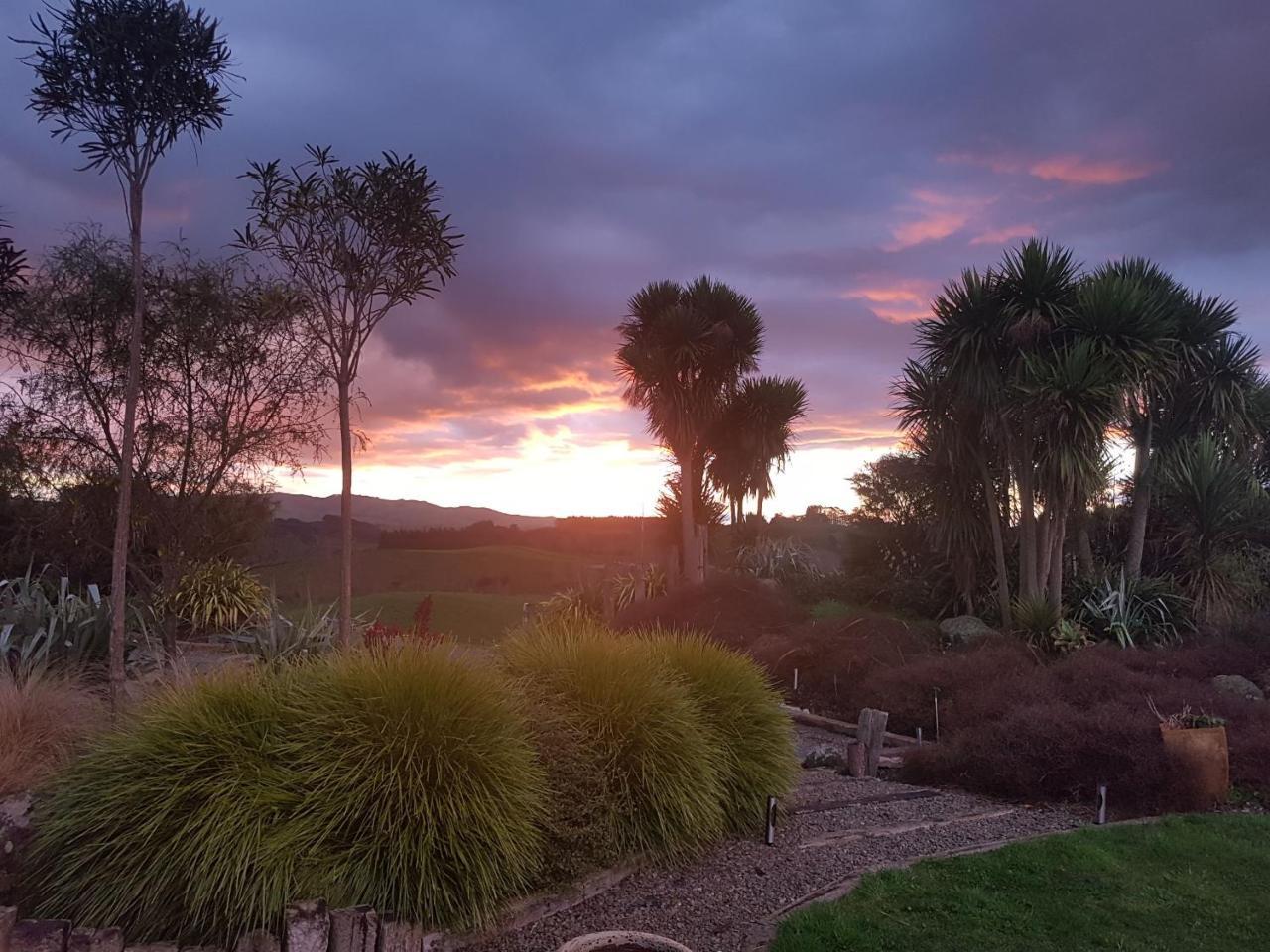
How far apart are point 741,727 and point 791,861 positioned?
1073mm

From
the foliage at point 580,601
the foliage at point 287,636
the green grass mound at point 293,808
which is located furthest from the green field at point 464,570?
the green grass mound at point 293,808

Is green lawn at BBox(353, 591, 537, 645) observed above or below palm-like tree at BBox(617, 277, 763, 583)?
below

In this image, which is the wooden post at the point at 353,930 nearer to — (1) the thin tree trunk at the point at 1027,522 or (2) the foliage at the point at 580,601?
(1) the thin tree trunk at the point at 1027,522

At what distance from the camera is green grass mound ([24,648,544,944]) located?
3.94m

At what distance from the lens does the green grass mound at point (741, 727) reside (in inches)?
244

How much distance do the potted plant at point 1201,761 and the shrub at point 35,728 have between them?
27.1 feet

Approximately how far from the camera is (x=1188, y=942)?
4.55 m

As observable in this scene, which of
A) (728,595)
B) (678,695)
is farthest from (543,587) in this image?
(678,695)

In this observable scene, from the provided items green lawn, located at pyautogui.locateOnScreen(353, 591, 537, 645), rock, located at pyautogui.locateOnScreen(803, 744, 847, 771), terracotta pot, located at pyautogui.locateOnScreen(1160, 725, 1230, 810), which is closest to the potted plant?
terracotta pot, located at pyautogui.locateOnScreen(1160, 725, 1230, 810)

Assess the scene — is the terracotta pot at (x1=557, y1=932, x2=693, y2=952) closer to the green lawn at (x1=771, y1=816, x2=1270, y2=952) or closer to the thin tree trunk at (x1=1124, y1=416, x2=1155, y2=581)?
the green lawn at (x1=771, y1=816, x2=1270, y2=952)

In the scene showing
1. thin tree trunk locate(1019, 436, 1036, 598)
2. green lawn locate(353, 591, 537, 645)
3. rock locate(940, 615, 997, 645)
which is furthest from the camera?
green lawn locate(353, 591, 537, 645)

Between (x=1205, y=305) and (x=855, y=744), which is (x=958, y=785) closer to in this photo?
(x=855, y=744)

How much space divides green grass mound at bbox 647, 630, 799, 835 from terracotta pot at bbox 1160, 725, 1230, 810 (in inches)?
140

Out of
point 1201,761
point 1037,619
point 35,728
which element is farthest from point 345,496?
point 1037,619
